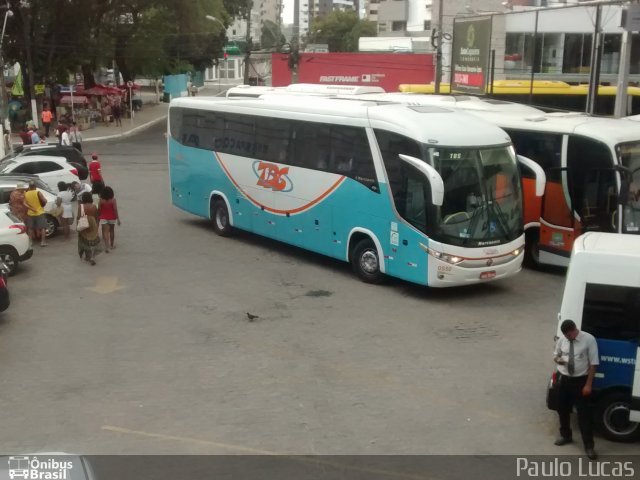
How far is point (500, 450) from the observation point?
8.39 m

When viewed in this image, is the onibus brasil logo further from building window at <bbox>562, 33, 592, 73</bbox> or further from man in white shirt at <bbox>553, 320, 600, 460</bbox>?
building window at <bbox>562, 33, 592, 73</bbox>

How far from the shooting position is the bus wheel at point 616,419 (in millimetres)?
8469

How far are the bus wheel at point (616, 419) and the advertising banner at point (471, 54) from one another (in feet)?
77.1

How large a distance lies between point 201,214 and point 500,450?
13030 mm

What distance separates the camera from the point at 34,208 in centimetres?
1764

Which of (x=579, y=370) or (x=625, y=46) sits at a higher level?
(x=625, y=46)

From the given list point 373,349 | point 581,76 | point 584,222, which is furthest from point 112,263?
point 581,76

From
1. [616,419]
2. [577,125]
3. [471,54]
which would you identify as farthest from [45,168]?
[616,419]

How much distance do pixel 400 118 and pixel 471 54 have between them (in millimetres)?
18463

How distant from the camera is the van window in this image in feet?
27.0

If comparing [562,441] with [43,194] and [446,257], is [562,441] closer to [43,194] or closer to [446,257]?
[446,257]

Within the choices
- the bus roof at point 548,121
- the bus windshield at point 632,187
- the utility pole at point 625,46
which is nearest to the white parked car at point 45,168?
the bus roof at point 548,121

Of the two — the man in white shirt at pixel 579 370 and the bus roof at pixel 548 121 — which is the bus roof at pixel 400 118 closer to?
the bus roof at pixel 548 121

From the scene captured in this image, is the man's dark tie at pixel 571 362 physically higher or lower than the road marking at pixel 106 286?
higher
